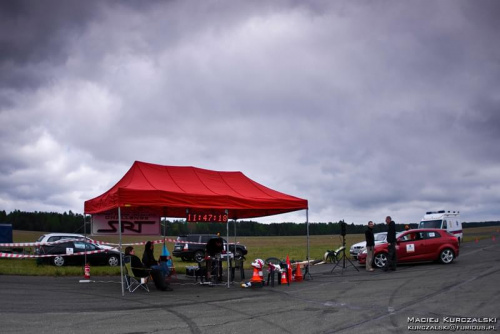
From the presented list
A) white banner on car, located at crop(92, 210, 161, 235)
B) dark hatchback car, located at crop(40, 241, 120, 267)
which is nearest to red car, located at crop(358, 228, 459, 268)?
white banner on car, located at crop(92, 210, 161, 235)

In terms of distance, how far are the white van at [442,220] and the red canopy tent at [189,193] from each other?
17876 millimetres

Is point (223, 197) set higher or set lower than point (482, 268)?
higher

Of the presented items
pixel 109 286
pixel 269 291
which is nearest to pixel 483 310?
pixel 269 291

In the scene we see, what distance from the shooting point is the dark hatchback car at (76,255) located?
23.2 m

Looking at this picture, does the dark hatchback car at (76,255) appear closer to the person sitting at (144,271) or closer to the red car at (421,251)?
the person sitting at (144,271)

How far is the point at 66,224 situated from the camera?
285 ft

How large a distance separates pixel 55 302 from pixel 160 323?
398cm

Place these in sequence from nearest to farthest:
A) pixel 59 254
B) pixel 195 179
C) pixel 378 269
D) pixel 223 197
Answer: pixel 223 197
pixel 195 179
pixel 378 269
pixel 59 254

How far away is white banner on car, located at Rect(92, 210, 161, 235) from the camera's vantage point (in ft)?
53.2

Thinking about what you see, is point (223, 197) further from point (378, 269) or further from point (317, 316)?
point (378, 269)

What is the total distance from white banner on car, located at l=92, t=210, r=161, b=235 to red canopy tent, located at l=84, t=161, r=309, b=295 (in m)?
0.54

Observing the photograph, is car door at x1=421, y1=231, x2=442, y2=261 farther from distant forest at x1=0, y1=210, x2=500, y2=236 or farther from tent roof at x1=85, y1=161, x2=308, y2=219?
distant forest at x1=0, y1=210, x2=500, y2=236

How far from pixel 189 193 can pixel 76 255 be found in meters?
11.4

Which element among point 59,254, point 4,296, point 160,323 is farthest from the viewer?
point 59,254
